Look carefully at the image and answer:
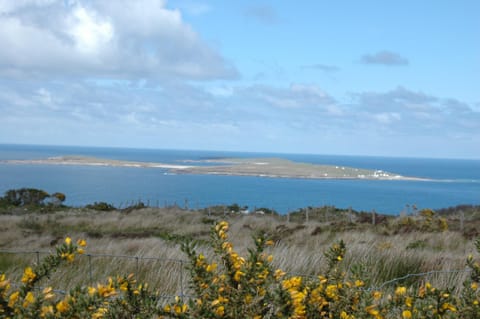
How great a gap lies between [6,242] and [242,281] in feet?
39.9

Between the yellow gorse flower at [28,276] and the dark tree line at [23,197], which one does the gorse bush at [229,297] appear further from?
the dark tree line at [23,197]

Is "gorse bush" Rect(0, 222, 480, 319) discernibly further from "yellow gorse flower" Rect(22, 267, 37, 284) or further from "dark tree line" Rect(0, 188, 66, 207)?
"dark tree line" Rect(0, 188, 66, 207)

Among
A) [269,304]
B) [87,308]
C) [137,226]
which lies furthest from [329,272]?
[137,226]

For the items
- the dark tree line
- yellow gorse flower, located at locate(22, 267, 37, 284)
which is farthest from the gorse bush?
the dark tree line

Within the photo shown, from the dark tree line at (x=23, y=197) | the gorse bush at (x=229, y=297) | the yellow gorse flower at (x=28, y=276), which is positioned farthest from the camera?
the dark tree line at (x=23, y=197)

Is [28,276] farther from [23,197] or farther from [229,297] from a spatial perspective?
[23,197]

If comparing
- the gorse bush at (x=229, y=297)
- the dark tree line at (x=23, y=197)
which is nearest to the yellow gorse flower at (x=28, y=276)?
the gorse bush at (x=229, y=297)

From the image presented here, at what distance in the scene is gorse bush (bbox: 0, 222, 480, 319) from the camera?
2016 millimetres

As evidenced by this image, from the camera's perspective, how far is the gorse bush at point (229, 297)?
6.61 ft

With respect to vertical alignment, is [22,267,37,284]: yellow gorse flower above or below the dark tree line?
above

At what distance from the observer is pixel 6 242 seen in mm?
12828

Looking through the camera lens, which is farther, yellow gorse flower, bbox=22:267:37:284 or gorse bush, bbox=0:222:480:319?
yellow gorse flower, bbox=22:267:37:284

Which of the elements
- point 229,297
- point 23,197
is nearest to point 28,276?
point 229,297

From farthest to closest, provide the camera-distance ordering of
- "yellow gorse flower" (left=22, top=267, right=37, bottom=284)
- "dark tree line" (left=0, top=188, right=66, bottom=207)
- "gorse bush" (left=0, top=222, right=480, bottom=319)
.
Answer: "dark tree line" (left=0, top=188, right=66, bottom=207), "yellow gorse flower" (left=22, top=267, right=37, bottom=284), "gorse bush" (left=0, top=222, right=480, bottom=319)
